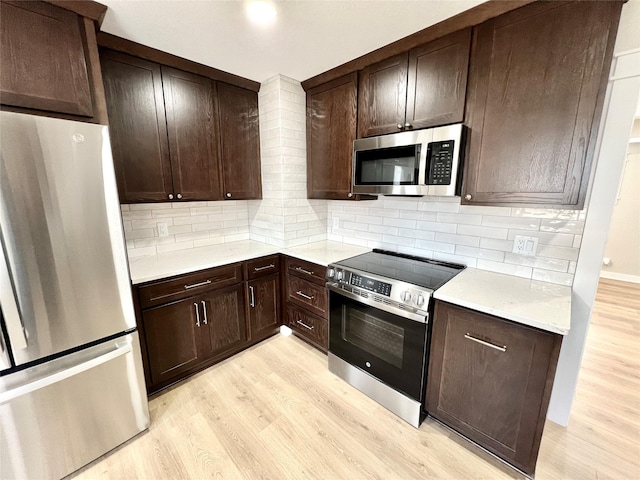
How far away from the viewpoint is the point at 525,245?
67.1 inches

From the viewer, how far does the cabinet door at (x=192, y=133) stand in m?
2.05

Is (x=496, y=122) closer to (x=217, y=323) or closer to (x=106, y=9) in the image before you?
(x=106, y=9)

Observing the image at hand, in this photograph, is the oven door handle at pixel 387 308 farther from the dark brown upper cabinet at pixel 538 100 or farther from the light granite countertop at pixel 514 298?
the dark brown upper cabinet at pixel 538 100

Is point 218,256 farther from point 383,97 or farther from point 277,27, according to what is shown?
point 383,97

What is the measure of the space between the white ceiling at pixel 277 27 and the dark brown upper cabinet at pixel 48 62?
0.25 meters

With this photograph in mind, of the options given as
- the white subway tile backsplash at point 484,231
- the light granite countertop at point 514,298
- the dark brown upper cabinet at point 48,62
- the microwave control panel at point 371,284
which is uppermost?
the dark brown upper cabinet at point 48,62

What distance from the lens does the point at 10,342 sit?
118 cm

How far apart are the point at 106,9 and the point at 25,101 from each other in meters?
0.64

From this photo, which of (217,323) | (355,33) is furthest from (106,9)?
(217,323)

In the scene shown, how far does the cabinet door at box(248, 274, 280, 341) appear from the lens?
240 cm

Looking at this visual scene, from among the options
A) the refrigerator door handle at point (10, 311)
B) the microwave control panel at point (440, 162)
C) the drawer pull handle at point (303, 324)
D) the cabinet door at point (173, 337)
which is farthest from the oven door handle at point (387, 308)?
the refrigerator door handle at point (10, 311)

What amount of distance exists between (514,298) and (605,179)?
2.61 feet

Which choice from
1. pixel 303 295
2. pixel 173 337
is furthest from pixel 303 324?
pixel 173 337

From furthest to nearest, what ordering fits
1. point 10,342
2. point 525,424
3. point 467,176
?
point 467,176 < point 525,424 < point 10,342
